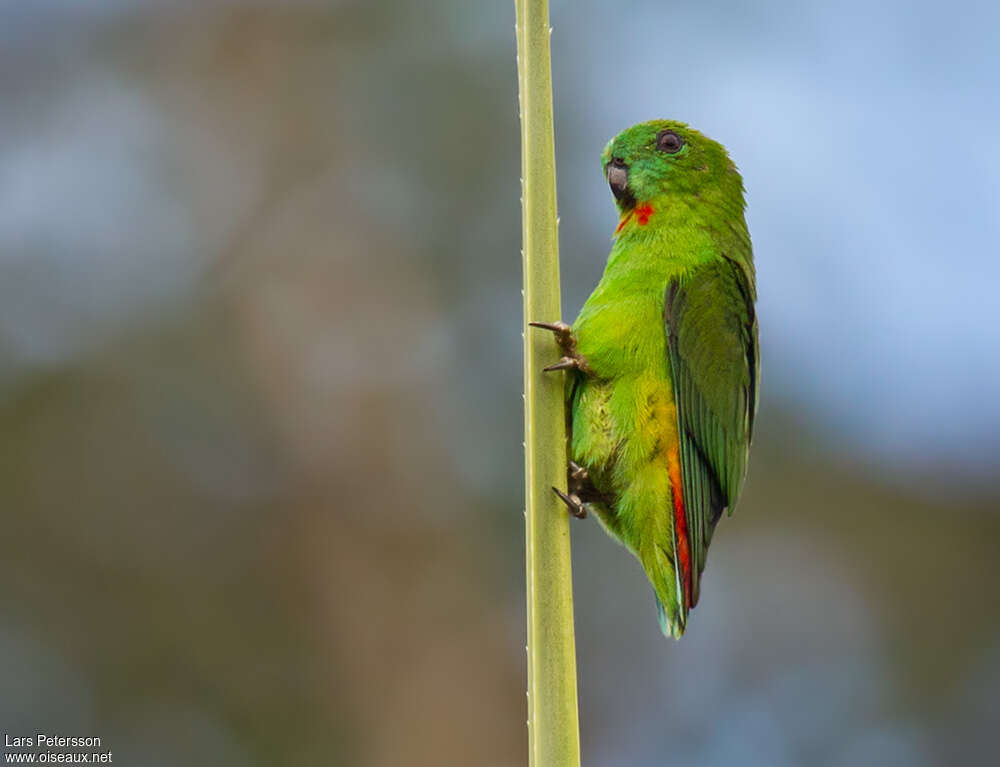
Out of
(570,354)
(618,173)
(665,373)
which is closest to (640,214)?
(618,173)

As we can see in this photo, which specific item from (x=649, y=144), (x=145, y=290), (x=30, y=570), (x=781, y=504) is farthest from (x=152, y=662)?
(x=649, y=144)

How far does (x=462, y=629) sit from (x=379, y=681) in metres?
0.64

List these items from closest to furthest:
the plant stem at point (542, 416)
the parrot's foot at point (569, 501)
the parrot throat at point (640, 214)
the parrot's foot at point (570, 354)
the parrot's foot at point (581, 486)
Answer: the plant stem at point (542, 416) → the parrot's foot at point (569, 501) → the parrot's foot at point (570, 354) → the parrot's foot at point (581, 486) → the parrot throat at point (640, 214)

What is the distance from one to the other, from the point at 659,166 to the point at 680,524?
3.18 feet

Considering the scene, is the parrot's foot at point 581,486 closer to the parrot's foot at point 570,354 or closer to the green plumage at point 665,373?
the green plumage at point 665,373

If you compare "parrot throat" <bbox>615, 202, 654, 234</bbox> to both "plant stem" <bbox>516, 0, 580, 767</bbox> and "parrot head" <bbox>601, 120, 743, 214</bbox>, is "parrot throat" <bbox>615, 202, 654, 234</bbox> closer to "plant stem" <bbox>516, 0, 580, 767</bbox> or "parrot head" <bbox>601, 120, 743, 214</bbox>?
"parrot head" <bbox>601, 120, 743, 214</bbox>

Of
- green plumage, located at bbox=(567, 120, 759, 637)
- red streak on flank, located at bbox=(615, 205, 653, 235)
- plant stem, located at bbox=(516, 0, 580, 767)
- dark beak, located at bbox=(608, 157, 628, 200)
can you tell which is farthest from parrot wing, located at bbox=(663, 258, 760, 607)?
plant stem, located at bbox=(516, 0, 580, 767)

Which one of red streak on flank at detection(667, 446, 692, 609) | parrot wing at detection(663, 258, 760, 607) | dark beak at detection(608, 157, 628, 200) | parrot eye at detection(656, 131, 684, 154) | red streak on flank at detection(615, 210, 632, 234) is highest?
parrot eye at detection(656, 131, 684, 154)

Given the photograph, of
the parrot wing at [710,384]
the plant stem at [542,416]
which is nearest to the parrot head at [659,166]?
the parrot wing at [710,384]

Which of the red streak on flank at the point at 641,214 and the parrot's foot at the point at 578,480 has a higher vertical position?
the red streak on flank at the point at 641,214

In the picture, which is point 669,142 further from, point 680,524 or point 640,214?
point 680,524

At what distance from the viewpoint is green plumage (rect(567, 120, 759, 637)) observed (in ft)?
8.19

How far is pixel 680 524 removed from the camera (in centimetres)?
247

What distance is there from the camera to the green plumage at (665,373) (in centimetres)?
250
